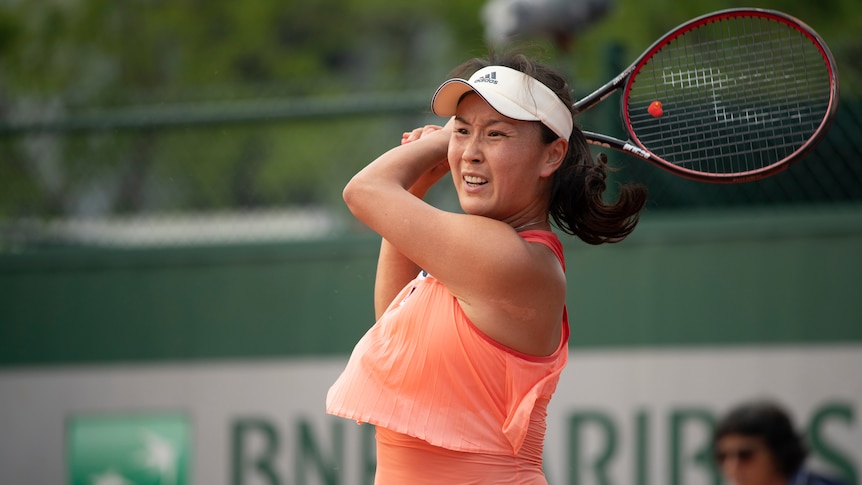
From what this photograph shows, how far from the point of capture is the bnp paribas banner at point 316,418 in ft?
18.1

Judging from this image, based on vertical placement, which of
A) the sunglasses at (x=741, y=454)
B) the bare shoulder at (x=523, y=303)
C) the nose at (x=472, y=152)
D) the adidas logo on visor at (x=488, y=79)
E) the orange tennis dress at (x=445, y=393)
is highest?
the adidas logo on visor at (x=488, y=79)

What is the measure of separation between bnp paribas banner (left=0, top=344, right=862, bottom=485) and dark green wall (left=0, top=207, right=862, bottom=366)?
0.11 meters

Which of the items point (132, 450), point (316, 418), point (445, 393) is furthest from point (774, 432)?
point (132, 450)

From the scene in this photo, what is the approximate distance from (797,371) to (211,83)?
8.20 metres

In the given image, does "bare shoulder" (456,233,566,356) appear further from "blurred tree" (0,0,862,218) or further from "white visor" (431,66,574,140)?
"blurred tree" (0,0,862,218)

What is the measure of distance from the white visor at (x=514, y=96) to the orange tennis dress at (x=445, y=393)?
0.26m

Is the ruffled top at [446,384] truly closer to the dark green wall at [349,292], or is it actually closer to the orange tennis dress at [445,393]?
the orange tennis dress at [445,393]

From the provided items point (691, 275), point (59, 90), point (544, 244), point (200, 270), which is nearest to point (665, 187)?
point (691, 275)

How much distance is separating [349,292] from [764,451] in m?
2.72

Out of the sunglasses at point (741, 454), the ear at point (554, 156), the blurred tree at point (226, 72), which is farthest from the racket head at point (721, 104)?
the blurred tree at point (226, 72)

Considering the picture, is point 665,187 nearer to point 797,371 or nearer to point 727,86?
point 797,371

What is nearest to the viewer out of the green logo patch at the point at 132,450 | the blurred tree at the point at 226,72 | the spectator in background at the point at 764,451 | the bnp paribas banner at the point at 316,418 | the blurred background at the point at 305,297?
the spectator in background at the point at 764,451

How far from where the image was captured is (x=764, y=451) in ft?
13.5

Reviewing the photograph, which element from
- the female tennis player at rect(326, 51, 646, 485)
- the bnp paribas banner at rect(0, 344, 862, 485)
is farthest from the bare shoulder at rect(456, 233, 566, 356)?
the bnp paribas banner at rect(0, 344, 862, 485)
